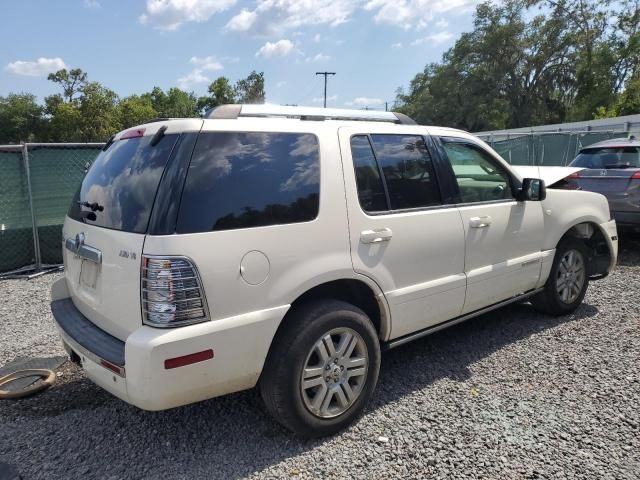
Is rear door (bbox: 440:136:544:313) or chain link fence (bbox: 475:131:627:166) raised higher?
chain link fence (bbox: 475:131:627:166)

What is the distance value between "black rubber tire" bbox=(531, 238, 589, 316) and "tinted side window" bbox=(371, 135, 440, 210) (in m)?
1.87

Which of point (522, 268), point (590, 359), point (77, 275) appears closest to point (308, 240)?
point (77, 275)

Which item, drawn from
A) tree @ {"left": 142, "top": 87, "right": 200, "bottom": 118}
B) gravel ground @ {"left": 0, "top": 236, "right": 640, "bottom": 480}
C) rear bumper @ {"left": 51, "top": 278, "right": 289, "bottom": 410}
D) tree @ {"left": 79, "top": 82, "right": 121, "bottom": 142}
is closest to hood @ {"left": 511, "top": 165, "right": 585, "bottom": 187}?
gravel ground @ {"left": 0, "top": 236, "right": 640, "bottom": 480}

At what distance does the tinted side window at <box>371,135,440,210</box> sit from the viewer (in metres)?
3.36

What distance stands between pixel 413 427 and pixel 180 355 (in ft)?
5.20

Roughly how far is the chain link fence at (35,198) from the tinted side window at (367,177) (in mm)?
5185

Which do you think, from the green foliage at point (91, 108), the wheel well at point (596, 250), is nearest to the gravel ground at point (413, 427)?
the wheel well at point (596, 250)

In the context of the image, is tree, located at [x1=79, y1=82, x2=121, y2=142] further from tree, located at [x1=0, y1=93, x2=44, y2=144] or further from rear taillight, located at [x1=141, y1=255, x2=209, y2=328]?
rear taillight, located at [x1=141, y1=255, x2=209, y2=328]

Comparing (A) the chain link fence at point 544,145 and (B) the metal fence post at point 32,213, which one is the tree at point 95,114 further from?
(B) the metal fence post at point 32,213

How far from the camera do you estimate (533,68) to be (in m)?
50.2

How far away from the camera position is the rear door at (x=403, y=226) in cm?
312

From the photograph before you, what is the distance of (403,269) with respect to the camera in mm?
3305

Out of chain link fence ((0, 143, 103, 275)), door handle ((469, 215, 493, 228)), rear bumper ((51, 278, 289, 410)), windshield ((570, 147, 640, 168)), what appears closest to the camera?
rear bumper ((51, 278, 289, 410))

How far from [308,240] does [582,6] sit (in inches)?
2128
